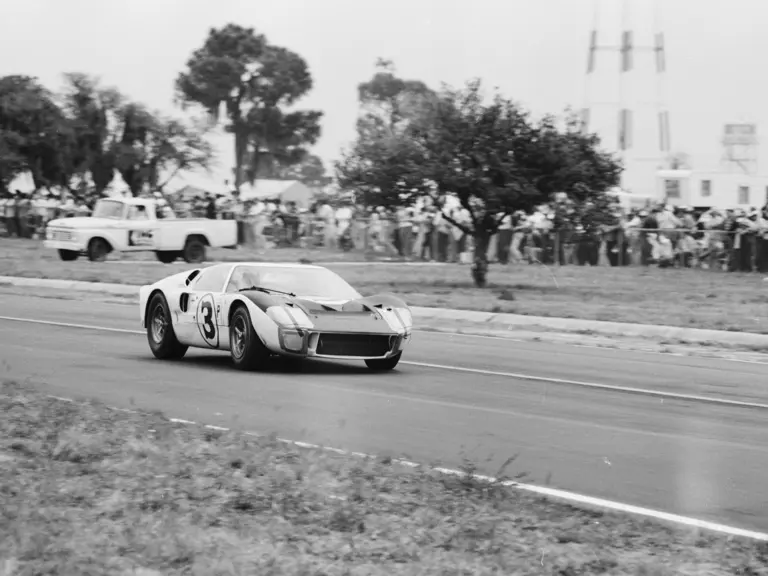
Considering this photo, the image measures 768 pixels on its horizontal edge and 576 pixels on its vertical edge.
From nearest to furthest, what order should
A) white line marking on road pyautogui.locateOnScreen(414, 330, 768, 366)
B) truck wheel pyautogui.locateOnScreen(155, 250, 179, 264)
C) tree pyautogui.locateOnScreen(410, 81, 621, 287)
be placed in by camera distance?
white line marking on road pyautogui.locateOnScreen(414, 330, 768, 366), tree pyautogui.locateOnScreen(410, 81, 621, 287), truck wheel pyautogui.locateOnScreen(155, 250, 179, 264)

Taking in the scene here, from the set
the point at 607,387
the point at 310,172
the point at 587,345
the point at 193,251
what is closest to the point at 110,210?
the point at 193,251

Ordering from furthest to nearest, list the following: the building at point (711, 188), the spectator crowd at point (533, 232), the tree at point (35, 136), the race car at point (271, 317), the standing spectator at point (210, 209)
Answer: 1. the building at point (711, 188)
2. the tree at point (35, 136)
3. the standing spectator at point (210, 209)
4. the spectator crowd at point (533, 232)
5. the race car at point (271, 317)

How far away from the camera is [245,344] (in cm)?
1330

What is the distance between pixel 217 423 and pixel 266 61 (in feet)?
297

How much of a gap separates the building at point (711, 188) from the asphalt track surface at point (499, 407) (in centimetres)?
4556

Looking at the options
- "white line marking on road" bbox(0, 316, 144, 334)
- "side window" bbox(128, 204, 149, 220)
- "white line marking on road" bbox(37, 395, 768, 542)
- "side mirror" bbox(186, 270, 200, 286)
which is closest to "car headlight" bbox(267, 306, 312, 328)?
"side mirror" bbox(186, 270, 200, 286)

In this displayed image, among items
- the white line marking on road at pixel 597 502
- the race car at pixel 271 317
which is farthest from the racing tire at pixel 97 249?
the white line marking on road at pixel 597 502

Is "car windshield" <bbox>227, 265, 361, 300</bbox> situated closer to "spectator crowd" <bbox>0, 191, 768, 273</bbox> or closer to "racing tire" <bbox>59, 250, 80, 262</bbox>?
"spectator crowd" <bbox>0, 191, 768, 273</bbox>

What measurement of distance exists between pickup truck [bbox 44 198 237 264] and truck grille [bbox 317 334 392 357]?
77.2 ft

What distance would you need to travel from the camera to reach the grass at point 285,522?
5.50 meters

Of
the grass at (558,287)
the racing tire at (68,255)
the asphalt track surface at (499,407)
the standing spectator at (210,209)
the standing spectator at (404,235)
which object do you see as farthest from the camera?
the standing spectator at (210,209)

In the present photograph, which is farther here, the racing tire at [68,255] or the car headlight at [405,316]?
the racing tire at [68,255]

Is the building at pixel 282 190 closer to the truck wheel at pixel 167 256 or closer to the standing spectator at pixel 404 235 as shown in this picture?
the standing spectator at pixel 404 235

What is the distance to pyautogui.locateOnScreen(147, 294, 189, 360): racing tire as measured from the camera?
14.5 meters
